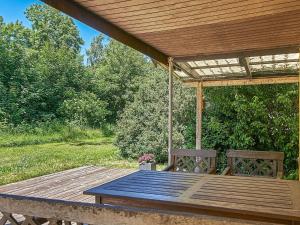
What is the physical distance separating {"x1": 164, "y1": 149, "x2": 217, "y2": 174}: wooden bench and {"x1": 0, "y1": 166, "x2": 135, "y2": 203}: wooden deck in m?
1.91

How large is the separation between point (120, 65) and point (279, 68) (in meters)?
12.0

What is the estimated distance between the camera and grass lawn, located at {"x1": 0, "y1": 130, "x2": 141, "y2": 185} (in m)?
8.08

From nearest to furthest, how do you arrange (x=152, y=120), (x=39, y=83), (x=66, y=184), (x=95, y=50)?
(x=66, y=184), (x=152, y=120), (x=39, y=83), (x=95, y=50)

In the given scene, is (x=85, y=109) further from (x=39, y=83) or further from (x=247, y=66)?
(x=247, y=66)

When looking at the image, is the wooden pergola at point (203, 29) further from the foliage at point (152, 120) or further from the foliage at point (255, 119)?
the foliage at point (152, 120)

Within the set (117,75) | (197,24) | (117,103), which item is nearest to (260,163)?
(197,24)

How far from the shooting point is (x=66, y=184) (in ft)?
21.2

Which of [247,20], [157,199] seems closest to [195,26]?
[247,20]

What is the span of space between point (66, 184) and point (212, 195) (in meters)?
4.90

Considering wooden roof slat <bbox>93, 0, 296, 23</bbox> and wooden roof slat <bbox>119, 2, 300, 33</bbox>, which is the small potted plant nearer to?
wooden roof slat <bbox>119, 2, 300, 33</bbox>

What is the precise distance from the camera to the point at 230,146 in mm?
7348

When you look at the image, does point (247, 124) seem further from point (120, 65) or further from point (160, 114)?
point (120, 65)

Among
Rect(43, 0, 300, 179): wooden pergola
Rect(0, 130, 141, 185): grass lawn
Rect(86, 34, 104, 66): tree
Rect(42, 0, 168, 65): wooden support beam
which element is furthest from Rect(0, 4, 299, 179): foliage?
Rect(86, 34, 104, 66): tree

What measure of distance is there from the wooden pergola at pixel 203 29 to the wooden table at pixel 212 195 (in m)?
1.53
